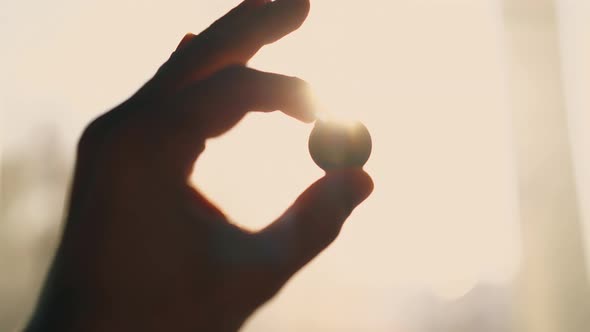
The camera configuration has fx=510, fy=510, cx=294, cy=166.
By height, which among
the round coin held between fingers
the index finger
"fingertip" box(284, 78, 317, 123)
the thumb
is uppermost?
the index finger

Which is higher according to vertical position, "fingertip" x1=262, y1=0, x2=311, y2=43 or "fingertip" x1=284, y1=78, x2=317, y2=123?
"fingertip" x1=262, y1=0, x2=311, y2=43

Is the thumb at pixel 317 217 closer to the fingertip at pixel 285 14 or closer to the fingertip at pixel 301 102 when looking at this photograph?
the fingertip at pixel 301 102

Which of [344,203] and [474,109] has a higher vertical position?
[474,109]

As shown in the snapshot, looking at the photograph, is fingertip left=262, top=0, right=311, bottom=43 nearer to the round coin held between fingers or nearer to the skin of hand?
the skin of hand

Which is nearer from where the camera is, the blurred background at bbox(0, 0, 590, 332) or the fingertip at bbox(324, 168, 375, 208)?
the fingertip at bbox(324, 168, 375, 208)

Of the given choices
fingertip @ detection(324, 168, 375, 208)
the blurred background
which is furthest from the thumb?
the blurred background

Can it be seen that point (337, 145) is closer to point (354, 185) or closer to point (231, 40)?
point (354, 185)

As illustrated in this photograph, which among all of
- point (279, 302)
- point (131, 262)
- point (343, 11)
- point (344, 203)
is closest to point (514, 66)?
point (343, 11)

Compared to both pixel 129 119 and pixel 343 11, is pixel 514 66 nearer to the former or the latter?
pixel 343 11
